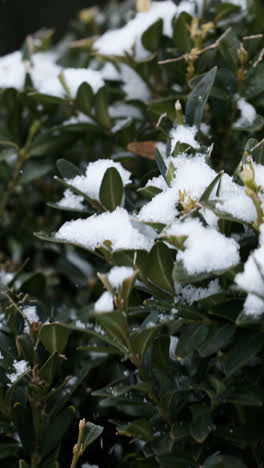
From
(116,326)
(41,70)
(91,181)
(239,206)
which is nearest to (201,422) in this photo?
(116,326)

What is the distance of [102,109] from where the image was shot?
118cm

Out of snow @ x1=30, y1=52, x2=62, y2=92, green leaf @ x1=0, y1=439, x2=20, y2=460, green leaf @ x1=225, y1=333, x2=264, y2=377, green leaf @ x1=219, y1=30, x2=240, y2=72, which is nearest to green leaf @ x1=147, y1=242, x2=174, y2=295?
green leaf @ x1=225, y1=333, x2=264, y2=377

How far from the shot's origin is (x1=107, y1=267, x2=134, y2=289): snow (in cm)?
74

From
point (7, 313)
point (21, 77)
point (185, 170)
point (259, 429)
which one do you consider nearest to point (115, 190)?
point (185, 170)

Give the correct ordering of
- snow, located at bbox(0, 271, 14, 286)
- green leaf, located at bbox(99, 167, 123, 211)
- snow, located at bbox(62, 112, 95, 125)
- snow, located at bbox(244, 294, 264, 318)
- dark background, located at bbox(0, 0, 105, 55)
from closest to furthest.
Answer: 1. snow, located at bbox(244, 294, 264, 318)
2. green leaf, located at bbox(99, 167, 123, 211)
3. snow, located at bbox(0, 271, 14, 286)
4. snow, located at bbox(62, 112, 95, 125)
5. dark background, located at bbox(0, 0, 105, 55)

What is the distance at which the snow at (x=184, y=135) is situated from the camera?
900 mm

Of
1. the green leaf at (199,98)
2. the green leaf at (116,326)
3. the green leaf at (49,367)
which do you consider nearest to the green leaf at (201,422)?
the green leaf at (116,326)

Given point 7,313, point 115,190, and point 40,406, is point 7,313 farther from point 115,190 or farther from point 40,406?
point 115,190

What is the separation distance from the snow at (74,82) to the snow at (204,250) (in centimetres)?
58

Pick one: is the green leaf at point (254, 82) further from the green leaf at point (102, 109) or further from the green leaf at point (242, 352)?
the green leaf at point (242, 352)

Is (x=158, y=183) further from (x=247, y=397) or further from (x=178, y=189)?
(x=247, y=397)

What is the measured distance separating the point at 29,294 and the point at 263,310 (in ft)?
1.74

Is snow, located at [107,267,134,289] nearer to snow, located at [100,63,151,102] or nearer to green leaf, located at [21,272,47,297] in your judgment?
green leaf, located at [21,272,47,297]

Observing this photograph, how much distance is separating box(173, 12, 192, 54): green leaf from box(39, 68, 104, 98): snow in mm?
197
